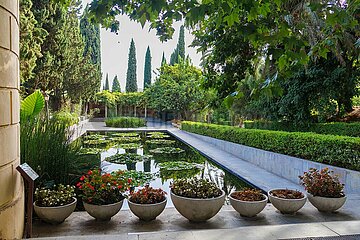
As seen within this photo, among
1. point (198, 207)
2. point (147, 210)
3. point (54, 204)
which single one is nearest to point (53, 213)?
point (54, 204)

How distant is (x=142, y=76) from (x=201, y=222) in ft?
114

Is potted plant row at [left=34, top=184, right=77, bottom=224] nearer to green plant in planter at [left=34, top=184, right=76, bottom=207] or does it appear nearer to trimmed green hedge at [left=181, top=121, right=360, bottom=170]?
green plant in planter at [left=34, top=184, right=76, bottom=207]

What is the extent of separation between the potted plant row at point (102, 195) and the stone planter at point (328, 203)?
227 centimetres

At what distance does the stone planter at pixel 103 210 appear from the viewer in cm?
325

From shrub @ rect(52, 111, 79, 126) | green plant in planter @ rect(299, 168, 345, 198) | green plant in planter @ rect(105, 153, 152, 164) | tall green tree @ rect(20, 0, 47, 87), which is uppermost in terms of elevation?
tall green tree @ rect(20, 0, 47, 87)

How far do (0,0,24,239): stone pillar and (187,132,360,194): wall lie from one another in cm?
476

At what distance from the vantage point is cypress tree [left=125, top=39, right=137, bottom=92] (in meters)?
35.0

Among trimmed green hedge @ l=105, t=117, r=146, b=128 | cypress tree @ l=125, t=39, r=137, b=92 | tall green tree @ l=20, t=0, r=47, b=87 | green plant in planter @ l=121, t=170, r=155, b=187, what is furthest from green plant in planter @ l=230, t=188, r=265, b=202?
cypress tree @ l=125, t=39, r=137, b=92

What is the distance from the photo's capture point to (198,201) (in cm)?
320

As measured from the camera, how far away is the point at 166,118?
27.8 metres

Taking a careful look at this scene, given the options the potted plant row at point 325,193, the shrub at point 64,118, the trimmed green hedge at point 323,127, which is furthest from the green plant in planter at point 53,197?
the trimmed green hedge at point 323,127

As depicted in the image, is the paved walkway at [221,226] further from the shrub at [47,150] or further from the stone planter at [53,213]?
the shrub at [47,150]

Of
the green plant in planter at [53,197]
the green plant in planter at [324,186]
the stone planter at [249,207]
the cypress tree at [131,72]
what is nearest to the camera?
the green plant in planter at [53,197]

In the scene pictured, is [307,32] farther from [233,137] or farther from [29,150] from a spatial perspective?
[29,150]
